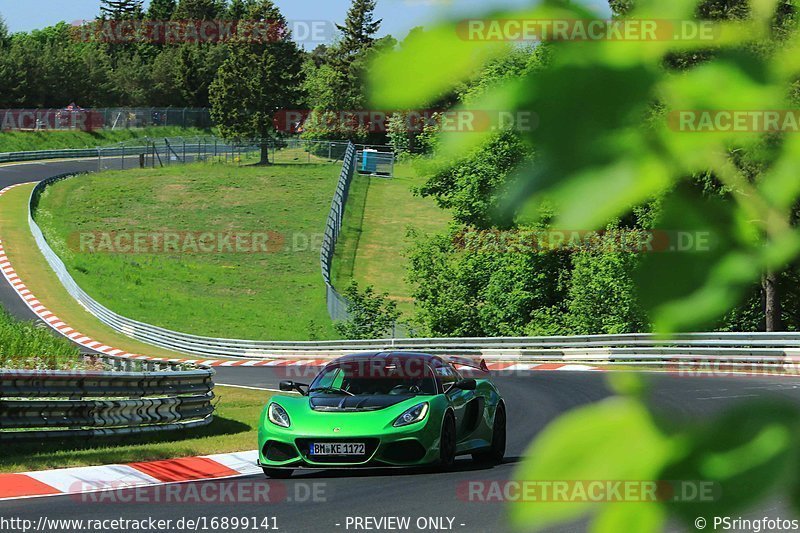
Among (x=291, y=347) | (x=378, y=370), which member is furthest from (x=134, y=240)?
(x=378, y=370)

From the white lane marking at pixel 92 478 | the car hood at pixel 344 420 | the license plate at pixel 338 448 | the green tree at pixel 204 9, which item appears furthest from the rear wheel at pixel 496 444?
the green tree at pixel 204 9

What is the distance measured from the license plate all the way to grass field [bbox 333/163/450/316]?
113ft

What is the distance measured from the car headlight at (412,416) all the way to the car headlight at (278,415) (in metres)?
1.18

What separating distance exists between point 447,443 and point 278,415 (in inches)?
71.9

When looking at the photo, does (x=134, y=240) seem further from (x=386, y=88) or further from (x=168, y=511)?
(x=386, y=88)

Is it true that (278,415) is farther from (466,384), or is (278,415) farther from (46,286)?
(46,286)

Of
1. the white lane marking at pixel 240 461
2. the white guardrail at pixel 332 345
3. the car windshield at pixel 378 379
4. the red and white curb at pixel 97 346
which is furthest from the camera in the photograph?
the red and white curb at pixel 97 346

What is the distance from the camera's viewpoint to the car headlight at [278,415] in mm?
11584

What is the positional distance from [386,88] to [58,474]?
1129 centimetres

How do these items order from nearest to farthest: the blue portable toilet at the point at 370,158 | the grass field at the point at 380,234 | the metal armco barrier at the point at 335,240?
the blue portable toilet at the point at 370,158
the metal armco barrier at the point at 335,240
the grass field at the point at 380,234

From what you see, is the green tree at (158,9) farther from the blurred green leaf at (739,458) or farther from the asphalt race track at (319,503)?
the asphalt race track at (319,503)

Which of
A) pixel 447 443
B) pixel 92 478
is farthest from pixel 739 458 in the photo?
pixel 92 478

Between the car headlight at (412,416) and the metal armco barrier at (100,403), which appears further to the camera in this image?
the metal armco barrier at (100,403)

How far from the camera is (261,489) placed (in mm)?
10617
